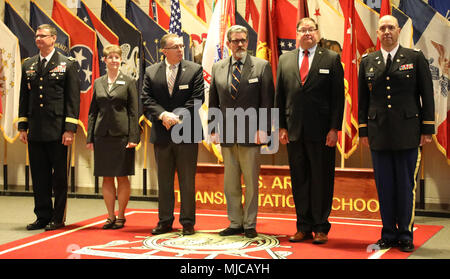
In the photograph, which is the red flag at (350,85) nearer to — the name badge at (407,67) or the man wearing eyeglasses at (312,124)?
the man wearing eyeglasses at (312,124)

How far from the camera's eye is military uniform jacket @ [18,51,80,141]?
448 centimetres

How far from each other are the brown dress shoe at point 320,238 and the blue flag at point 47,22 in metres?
4.42

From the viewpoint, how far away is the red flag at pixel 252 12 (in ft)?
20.2

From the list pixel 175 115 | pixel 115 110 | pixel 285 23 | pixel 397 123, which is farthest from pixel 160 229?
pixel 285 23

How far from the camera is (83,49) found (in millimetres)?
6703

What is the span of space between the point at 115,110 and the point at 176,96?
62cm

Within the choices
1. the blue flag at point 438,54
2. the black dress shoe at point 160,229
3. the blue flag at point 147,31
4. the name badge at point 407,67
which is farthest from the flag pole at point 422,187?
the blue flag at point 147,31

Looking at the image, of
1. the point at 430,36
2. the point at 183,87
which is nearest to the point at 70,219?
the point at 183,87

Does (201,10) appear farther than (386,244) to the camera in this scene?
Yes

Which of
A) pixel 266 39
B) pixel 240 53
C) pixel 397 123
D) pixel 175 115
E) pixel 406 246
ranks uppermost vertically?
pixel 266 39

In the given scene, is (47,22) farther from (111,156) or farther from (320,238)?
(320,238)

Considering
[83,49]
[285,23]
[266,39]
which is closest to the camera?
[266,39]

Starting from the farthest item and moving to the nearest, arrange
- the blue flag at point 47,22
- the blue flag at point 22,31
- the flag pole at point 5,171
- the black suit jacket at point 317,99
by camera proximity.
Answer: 1. the flag pole at point 5,171
2. the blue flag at point 22,31
3. the blue flag at point 47,22
4. the black suit jacket at point 317,99

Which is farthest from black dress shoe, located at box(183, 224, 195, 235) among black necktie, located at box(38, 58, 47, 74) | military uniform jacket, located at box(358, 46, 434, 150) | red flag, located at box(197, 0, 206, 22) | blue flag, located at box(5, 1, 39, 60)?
blue flag, located at box(5, 1, 39, 60)
